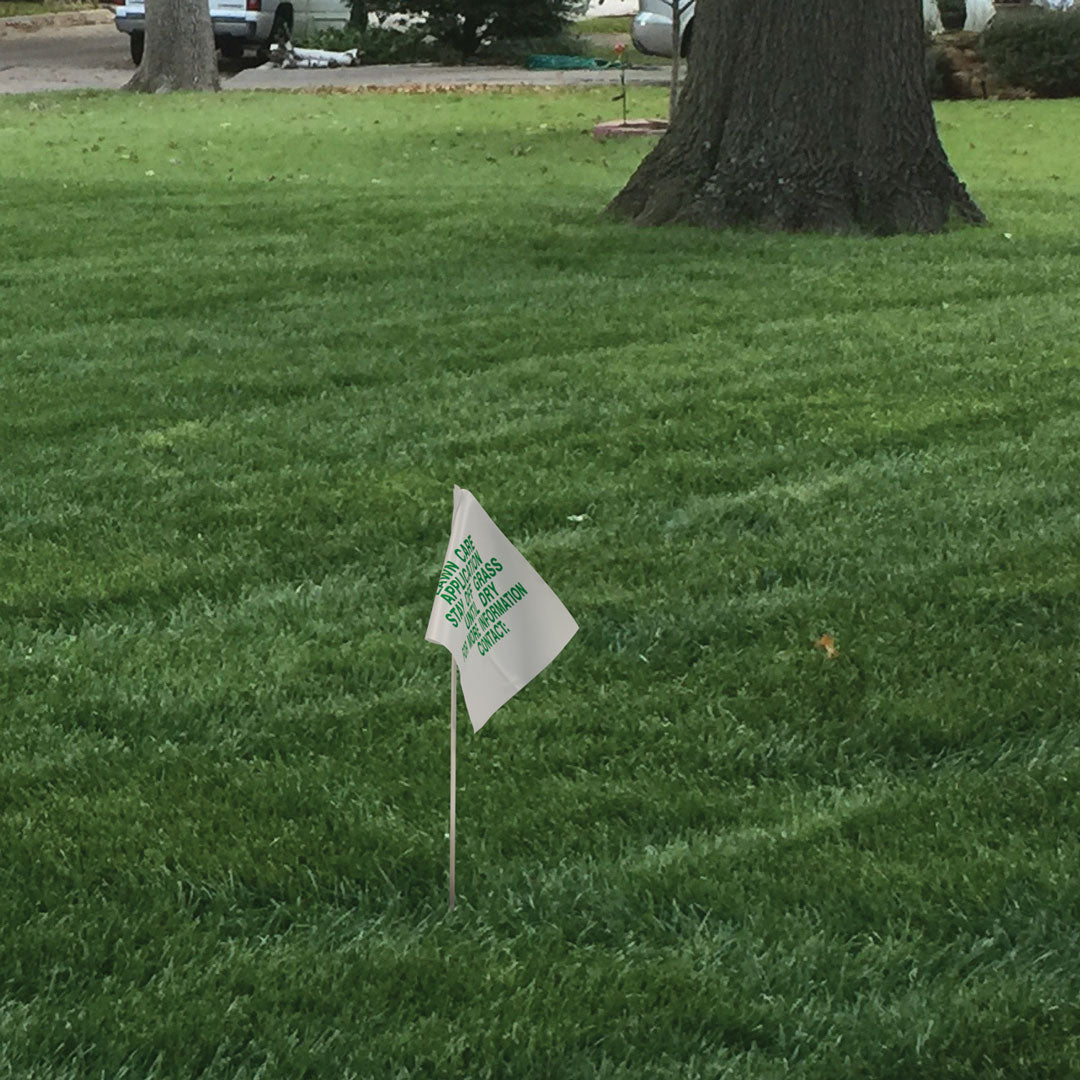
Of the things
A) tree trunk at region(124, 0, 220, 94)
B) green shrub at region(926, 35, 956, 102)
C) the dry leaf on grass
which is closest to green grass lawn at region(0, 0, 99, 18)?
tree trunk at region(124, 0, 220, 94)

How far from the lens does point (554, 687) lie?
3631 mm

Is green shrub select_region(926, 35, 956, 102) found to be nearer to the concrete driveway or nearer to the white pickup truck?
the concrete driveway

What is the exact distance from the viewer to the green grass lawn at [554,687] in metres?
2.58

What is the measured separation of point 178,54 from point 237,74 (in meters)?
3.81

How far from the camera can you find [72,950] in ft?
8.80

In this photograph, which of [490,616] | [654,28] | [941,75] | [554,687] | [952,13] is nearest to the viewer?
[490,616]

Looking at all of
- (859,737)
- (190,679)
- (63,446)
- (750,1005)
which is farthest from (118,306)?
(750,1005)

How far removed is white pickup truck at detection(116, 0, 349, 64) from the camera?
2498 centimetres

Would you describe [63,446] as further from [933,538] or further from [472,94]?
[472,94]

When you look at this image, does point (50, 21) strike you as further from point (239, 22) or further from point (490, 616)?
point (490, 616)

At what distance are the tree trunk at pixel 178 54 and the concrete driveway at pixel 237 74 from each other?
84 centimetres

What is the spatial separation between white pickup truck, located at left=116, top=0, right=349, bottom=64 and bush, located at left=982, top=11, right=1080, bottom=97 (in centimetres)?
1127

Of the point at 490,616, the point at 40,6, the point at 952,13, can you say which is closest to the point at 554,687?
the point at 490,616

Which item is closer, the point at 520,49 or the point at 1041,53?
the point at 1041,53
